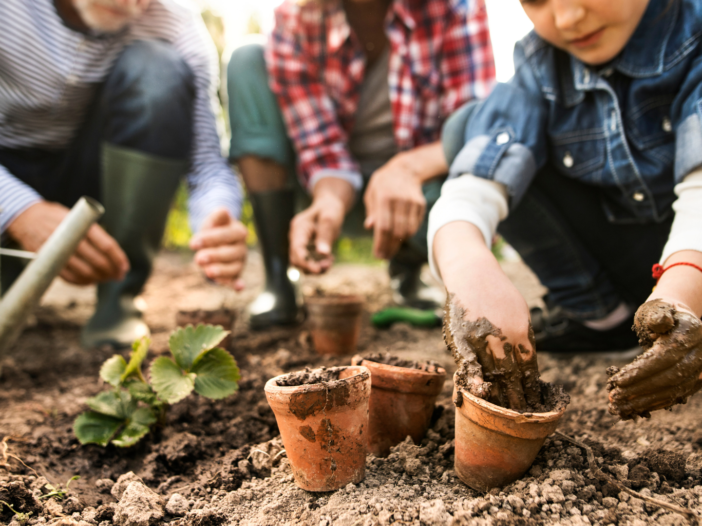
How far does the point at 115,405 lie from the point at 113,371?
9 cm

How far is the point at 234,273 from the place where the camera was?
6.49ft

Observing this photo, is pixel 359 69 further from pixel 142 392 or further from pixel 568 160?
pixel 142 392

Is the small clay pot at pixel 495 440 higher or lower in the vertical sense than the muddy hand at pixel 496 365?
lower

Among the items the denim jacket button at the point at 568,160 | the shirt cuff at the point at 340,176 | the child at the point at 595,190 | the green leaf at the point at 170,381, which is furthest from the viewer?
the shirt cuff at the point at 340,176

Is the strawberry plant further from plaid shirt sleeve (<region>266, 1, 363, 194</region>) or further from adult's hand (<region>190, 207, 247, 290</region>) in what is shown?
plaid shirt sleeve (<region>266, 1, 363, 194</region>)

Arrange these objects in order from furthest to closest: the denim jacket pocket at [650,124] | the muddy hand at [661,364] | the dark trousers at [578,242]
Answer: the dark trousers at [578,242]
the denim jacket pocket at [650,124]
the muddy hand at [661,364]

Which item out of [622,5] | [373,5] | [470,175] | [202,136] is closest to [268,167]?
[202,136]

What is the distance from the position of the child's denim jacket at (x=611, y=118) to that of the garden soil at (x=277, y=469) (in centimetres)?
61

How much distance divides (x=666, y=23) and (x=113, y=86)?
2.01 m

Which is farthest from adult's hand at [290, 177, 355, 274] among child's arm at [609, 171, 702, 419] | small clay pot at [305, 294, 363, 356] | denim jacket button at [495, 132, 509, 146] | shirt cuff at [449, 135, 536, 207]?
child's arm at [609, 171, 702, 419]

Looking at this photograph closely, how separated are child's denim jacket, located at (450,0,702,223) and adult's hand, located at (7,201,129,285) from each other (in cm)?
127

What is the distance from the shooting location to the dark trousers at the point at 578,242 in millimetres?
1686

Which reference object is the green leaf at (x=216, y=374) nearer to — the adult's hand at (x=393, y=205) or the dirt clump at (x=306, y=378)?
the dirt clump at (x=306, y=378)

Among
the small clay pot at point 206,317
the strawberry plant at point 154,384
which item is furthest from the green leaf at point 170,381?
the small clay pot at point 206,317
